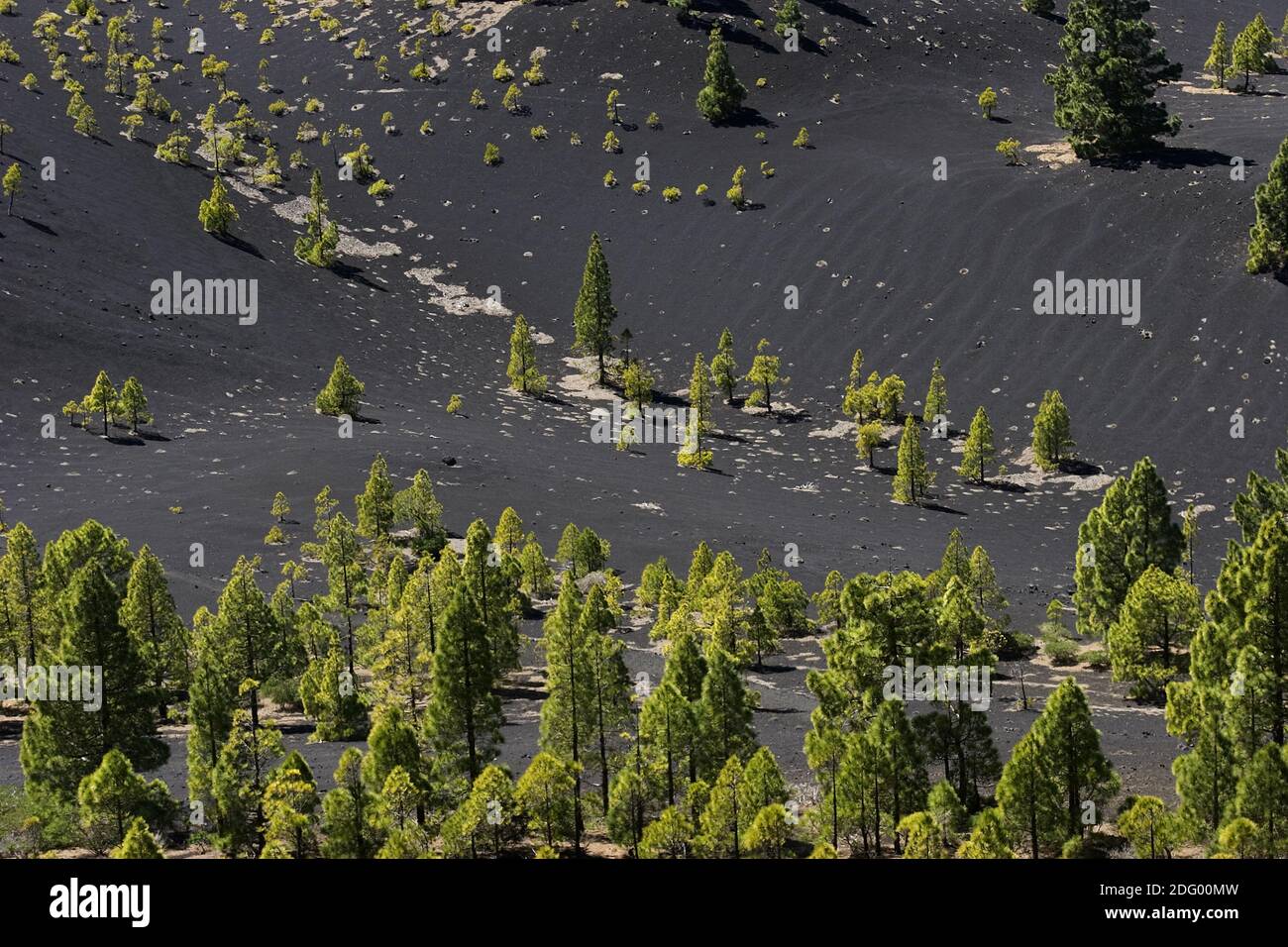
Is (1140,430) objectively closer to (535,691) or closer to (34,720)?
(535,691)

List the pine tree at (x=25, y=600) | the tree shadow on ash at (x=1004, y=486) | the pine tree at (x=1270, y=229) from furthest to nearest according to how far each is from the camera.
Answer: the pine tree at (x=1270, y=229) < the tree shadow on ash at (x=1004, y=486) < the pine tree at (x=25, y=600)

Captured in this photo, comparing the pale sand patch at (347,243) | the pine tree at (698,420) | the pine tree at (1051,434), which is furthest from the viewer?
the pale sand patch at (347,243)

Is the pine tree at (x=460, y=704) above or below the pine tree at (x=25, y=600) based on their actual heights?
below

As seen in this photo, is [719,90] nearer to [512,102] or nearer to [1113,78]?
[512,102]

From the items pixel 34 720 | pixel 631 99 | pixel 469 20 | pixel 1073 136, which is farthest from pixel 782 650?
pixel 469 20

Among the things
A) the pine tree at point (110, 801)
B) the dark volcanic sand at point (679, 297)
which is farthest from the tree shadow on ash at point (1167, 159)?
the pine tree at point (110, 801)

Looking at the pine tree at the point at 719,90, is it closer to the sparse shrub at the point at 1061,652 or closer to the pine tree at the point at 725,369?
the pine tree at the point at 725,369

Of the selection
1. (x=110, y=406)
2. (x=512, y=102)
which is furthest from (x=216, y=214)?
(x=110, y=406)
